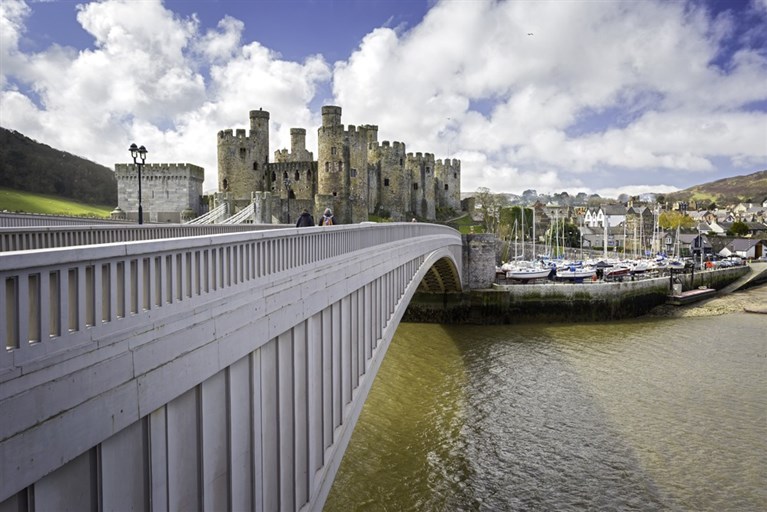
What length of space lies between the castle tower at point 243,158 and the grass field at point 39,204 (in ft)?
33.0

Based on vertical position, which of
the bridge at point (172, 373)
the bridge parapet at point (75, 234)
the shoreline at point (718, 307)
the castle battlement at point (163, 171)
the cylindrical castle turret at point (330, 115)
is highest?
the cylindrical castle turret at point (330, 115)

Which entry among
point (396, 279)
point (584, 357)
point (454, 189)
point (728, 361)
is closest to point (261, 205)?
point (584, 357)

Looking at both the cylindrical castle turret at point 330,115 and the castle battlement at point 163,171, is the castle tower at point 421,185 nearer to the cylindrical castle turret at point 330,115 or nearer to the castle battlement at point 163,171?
the cylindrical castle turret at point 330,115


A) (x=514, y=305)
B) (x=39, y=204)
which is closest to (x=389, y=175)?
(x=514, y=305)

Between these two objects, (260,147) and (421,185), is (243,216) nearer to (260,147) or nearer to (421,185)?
(260,147)

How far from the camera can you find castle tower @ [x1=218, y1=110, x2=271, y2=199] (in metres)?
41.0

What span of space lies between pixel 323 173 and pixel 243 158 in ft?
21.2

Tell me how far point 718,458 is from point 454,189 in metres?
46.1

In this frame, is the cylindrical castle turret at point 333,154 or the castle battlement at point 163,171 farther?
the cylindrical castle turret at point 333,154

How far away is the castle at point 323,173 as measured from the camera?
37.5m

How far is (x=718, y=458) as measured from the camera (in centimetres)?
1144

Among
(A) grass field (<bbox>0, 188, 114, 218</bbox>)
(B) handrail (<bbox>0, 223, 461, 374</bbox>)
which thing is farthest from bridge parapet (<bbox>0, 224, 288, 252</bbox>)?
(A) grass field (<bbox>0, 188, 114, 218</bbox>)

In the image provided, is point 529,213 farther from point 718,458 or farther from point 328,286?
point 328,286

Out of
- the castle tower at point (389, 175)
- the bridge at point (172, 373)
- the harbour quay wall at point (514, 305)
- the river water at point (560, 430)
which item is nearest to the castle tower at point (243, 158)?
the castle tower at point (389, 175)
